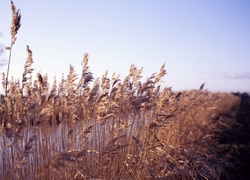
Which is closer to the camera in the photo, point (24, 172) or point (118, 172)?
point (24, 172)

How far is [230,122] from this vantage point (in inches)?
491

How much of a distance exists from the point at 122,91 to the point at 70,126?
89 cm

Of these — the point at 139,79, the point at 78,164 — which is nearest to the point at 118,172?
the point at 78,164

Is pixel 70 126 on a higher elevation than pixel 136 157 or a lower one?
higher

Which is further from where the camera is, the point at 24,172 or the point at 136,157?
the point at 136,157

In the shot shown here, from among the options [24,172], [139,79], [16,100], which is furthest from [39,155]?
[139,79]

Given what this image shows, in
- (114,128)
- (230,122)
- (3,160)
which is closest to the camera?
(3,160)

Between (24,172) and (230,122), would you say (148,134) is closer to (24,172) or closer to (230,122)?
(24,172)

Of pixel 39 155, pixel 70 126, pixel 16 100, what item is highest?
pixel 16 100

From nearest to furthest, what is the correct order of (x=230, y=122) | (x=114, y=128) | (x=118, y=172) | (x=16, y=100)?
(x=16, y=100), (x=118, y=172), (x=114, y=128), (x=230, y=122)

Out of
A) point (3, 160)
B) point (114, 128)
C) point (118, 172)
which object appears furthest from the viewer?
point (114, 128)

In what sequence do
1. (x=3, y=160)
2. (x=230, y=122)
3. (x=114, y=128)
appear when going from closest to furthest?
(x=3, y=160) → (x=114, y=128) → (x=230, y=122)

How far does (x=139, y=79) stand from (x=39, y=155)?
174 centimetres

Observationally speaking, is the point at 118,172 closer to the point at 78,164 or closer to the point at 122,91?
the point at 78,164
